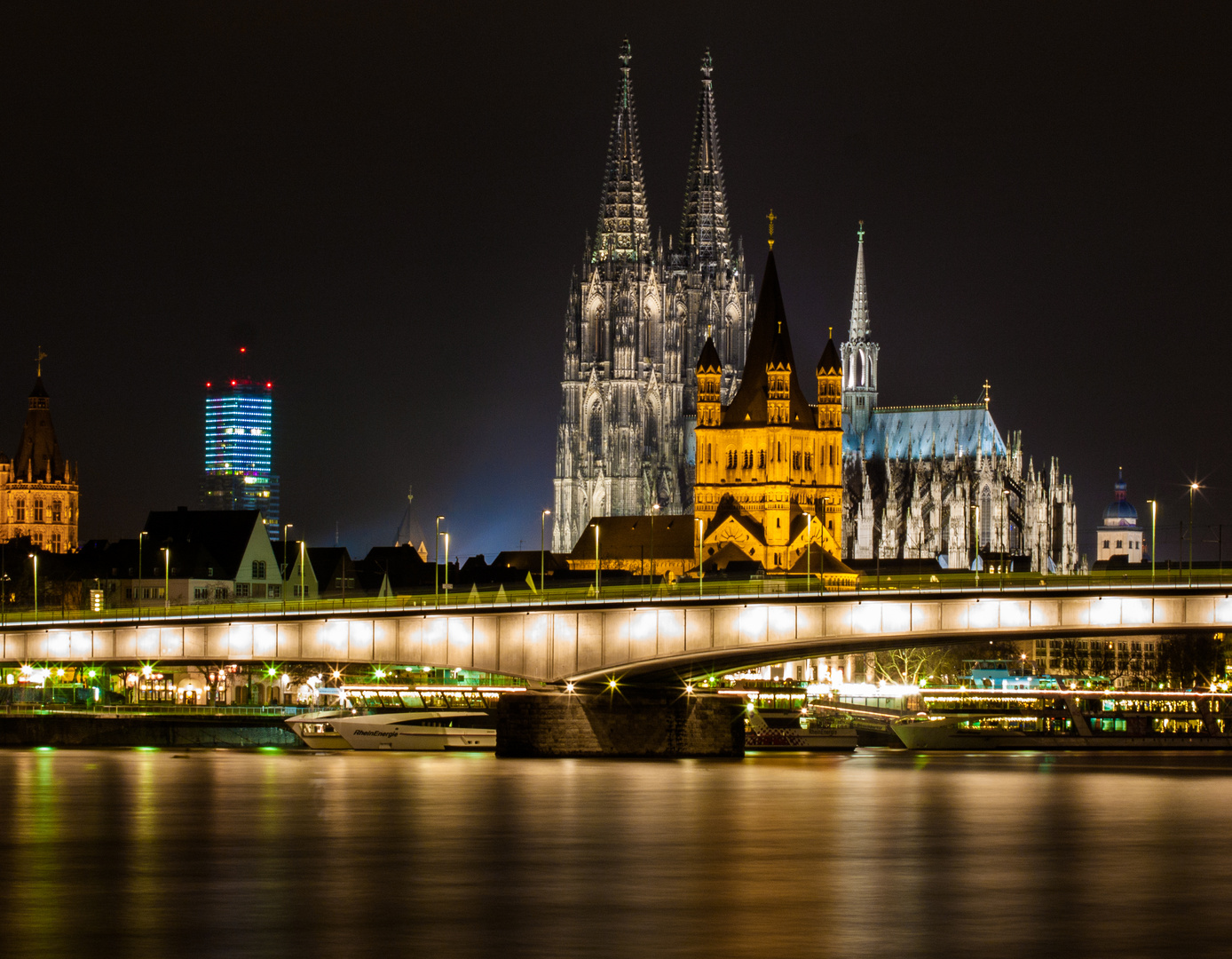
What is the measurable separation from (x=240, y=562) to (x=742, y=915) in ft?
385

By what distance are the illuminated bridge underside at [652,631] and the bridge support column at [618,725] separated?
4.24 ft

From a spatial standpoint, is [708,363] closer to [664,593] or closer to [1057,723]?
[1057,723]

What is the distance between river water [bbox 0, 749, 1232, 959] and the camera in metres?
37.8

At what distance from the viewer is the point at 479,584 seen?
175500 millimetres

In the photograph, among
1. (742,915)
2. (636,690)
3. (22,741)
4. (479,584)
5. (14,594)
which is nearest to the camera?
(742,915)

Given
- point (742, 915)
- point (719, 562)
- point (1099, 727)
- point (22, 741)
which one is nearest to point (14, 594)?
point (22, 741)

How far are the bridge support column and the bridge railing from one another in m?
4.47

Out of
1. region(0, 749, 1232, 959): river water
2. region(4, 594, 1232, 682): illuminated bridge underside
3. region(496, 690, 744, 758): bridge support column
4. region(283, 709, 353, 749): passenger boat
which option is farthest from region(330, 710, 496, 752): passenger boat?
region(0, 749, 1232, 959): river water

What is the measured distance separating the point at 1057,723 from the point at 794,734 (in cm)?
3709

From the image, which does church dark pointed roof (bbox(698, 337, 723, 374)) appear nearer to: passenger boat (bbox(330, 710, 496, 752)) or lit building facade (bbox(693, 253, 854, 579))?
lit building facade (bbox(693, 253, 854, 579))

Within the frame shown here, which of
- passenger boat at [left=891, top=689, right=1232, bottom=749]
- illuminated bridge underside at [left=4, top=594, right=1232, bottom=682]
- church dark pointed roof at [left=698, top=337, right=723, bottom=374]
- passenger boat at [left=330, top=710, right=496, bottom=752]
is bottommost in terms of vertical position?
passenger boat at [left=891, top=689, right=1232, bottom=749]

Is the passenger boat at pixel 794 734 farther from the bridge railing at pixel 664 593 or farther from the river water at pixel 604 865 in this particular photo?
the river water at pixel 604 865

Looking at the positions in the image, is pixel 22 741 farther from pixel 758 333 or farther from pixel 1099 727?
pixel 758 333

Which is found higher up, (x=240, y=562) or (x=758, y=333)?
(x=758, y=333)
